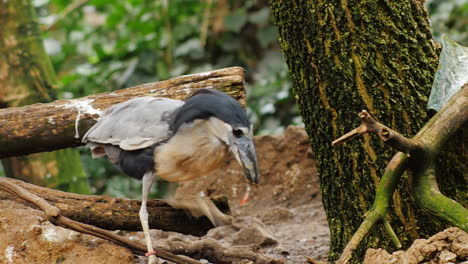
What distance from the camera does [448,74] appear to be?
2.46m

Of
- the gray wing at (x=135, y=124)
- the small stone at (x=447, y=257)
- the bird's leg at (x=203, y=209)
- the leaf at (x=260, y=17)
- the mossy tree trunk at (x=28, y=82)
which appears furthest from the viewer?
the leaf at (x=260, y=17)

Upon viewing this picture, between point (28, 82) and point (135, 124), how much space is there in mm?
1899

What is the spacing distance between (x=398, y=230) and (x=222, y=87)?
1.10 meters

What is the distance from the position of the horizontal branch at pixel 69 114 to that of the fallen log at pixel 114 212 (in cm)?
20

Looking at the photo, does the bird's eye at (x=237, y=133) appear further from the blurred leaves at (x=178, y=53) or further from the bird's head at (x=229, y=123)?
the blurred leaves at (x=178, y=53)

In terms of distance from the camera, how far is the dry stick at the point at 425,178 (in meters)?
2.09

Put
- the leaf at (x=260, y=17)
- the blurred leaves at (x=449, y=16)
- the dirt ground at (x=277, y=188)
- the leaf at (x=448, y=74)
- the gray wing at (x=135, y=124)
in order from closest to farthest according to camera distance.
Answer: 1. the leaf at (x=448, y=74)
2. the gray wing at (x=135, y=124)
3. the dirt ground at (x=277, y=188)
4. the blurred leaves at (x=449, y=16)
5. the leaf at (x=260, y=17)

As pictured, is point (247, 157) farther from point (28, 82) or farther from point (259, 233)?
point (28, 82)

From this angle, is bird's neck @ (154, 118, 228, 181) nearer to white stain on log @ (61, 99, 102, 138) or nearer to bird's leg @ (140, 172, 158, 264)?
bird's leg @ (140, 172, 158, 264)

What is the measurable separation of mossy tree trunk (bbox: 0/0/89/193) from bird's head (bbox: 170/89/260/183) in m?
2.02

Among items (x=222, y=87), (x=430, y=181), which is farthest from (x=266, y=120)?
(x=430, y=181)

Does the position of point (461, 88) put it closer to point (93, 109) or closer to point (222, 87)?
point (222, 87)

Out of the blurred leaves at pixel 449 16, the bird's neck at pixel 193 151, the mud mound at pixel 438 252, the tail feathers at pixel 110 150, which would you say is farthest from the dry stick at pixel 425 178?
the blurred leaves at pixel 449 16

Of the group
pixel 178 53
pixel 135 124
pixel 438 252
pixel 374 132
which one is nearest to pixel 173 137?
pixel 135 124
